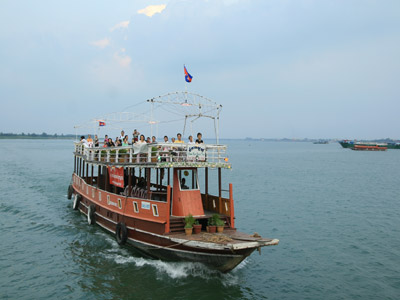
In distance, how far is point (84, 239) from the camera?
1948 cm

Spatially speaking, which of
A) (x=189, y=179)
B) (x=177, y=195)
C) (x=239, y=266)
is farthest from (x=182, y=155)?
(x=239, y=266)

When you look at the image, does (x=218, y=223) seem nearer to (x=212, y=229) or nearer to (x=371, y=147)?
(x=212, y=229)

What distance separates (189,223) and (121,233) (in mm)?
4417

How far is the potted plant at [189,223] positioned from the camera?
44.7 feet

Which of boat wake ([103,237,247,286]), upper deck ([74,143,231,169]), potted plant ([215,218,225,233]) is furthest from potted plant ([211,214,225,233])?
upper deck ([74,143,231,169])

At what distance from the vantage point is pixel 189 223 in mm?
13750

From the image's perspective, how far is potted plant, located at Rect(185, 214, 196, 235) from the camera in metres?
13.6

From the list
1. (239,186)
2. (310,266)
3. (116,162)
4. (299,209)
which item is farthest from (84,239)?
(239,186)

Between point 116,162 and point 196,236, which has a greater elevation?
point 116,162

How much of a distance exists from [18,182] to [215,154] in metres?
34.8

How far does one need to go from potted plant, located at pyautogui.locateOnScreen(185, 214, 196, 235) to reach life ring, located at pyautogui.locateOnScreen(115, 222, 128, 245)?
4.00m

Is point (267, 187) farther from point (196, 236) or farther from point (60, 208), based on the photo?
point (196, 236)

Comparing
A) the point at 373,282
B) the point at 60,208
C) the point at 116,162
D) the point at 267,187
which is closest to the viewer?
the point at 373,282

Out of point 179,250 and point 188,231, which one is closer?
point 179,250
